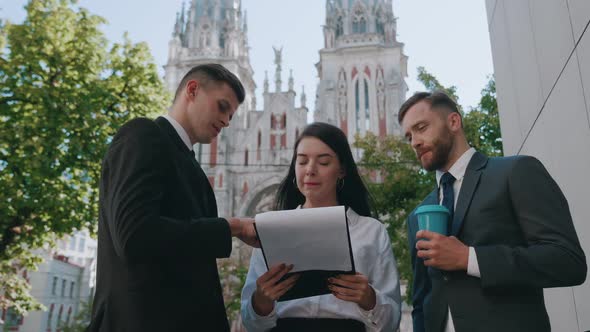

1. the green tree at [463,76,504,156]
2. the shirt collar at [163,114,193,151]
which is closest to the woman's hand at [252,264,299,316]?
the shirt collar at [163,114,193,151]

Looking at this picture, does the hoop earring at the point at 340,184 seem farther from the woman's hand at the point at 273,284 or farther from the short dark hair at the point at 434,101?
the woman's hand at the point at 273,284

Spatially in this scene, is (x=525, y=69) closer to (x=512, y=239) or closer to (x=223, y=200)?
(x=512, y=239)

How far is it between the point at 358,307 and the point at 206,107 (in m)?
1.34

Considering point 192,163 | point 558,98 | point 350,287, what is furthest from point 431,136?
point 558,98

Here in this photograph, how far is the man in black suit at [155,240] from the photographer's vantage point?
75.7 inches

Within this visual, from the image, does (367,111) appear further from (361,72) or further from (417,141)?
(417,141)

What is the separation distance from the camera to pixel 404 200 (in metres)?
14.7

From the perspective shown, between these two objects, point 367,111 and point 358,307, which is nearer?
point 358,307

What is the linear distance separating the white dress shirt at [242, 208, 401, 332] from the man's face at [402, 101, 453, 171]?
0.52 m

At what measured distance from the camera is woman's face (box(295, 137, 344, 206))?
9.27 feet

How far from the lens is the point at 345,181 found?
3.10 metres

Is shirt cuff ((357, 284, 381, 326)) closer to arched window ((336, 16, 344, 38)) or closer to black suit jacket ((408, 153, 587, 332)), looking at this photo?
black suit jacket ((408, 153, 587, 332))

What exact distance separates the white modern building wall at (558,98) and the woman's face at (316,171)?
1.87m

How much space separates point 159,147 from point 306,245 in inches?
31.4
